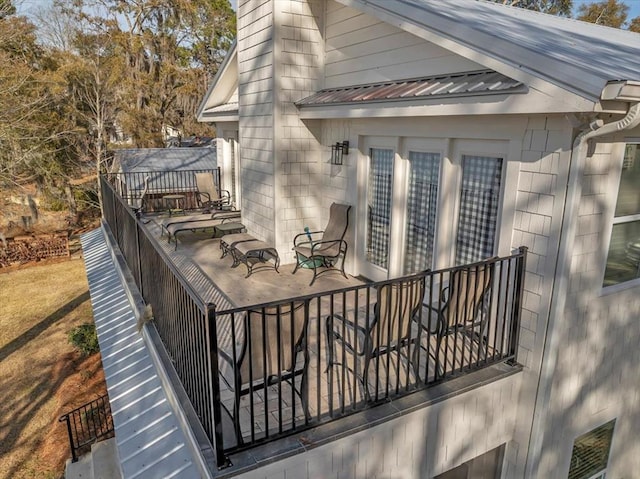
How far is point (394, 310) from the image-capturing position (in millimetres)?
3453

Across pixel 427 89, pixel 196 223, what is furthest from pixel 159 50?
pixel 427 89

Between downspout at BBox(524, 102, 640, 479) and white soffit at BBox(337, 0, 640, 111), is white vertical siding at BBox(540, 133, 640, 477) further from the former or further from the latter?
white soffit at BBox(337, 0, 640, 111)

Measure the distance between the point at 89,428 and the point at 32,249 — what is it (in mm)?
14185

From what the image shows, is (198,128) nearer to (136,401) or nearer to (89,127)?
(89,127)

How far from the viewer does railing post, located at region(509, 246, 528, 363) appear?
12.4 feet

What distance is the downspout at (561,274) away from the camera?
3.12 m

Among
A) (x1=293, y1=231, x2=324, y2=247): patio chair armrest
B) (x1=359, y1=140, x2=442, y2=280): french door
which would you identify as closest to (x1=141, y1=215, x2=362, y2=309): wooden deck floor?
(x1=293, y1=231, x2=324, y2=247): patio chair armrest

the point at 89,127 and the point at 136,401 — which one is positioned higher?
the point at 89,127

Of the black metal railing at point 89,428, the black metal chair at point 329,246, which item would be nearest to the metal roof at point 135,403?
the black metal chair at point 329,246

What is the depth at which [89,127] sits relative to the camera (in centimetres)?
2172

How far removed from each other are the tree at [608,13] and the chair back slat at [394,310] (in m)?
32.1

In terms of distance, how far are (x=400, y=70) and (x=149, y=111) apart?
78.1ft

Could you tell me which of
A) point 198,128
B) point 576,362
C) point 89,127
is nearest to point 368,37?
point 576,362

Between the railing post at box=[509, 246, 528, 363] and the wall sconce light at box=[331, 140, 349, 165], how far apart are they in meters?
3.41
